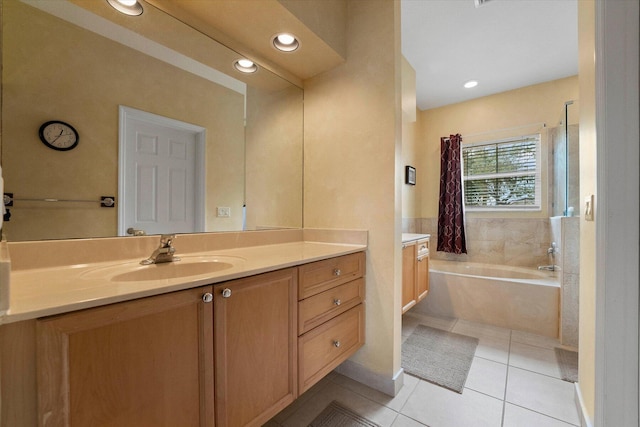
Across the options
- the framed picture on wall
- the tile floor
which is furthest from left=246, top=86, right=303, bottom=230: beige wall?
the framed picture on wall

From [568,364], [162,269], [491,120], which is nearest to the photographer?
[162,269]

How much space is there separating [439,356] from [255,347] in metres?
1.58

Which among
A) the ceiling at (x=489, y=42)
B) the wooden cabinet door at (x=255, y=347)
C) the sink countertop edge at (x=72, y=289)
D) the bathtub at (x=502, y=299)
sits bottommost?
the bathtub at (x=502, y=299)

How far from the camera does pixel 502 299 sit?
238 centimetres

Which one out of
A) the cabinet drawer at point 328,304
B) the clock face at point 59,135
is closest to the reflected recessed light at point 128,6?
the clock face at point 59,135

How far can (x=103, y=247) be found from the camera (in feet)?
3.60

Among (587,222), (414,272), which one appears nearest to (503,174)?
(414,272)

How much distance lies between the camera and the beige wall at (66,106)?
955 mm

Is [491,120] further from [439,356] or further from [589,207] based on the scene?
[439,356]

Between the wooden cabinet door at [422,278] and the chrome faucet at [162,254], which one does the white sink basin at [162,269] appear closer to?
the chrome faucet at [162,254]

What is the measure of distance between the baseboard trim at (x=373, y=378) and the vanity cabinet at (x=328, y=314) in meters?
0.19

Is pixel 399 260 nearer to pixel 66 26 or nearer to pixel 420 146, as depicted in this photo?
pixel 66 26

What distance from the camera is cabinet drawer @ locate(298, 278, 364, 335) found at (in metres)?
1.19

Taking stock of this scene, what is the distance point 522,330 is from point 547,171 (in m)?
1.95
